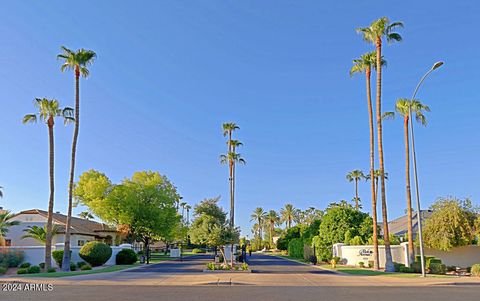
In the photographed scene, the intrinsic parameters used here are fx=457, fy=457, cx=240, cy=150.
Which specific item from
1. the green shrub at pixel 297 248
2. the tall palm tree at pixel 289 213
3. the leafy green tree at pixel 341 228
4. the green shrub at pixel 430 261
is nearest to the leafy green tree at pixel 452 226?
the green shrub at pixel 430 261

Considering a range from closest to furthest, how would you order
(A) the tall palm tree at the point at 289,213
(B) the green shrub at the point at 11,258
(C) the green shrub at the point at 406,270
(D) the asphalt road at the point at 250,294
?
(D) the asphalt road at the point at 250,294 → (C) the green shrub at the point at 406,270 → (B) the green shrub at the point at 11,258 → (A) the tall palm tree at the point at 289,213

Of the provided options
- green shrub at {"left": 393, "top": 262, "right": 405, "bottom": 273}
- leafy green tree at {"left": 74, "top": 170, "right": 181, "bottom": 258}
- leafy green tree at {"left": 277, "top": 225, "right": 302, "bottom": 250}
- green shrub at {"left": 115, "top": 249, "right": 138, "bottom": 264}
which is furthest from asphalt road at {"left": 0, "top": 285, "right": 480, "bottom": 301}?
leafy green tree at {"left": 277, "top": 225, "right": 302, "bottom": 250}

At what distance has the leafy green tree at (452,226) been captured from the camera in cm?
3347

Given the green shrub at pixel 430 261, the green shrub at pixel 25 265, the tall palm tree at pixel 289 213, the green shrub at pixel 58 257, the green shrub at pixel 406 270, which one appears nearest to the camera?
the green shrub at pixel 406 270

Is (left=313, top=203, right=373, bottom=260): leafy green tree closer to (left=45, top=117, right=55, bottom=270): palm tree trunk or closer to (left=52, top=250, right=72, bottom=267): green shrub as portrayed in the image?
(left=52, top=250, right=72, bottom=267): green shrub

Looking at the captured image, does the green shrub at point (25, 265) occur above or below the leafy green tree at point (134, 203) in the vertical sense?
below

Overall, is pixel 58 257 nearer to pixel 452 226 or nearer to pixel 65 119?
pixel 65 119

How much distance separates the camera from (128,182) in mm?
54250

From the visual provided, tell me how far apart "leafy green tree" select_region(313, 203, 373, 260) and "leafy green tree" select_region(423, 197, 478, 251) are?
7.82 meters

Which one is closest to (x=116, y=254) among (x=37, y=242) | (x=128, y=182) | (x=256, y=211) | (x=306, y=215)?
(x=37, y=242)

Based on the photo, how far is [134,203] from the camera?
51094 mm

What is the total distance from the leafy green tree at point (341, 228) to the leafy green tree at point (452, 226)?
308 inches

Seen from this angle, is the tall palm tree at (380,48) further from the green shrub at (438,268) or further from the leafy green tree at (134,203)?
the leafy green tree at (134,203)

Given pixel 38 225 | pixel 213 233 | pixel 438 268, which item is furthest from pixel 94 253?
pixel 438 268
